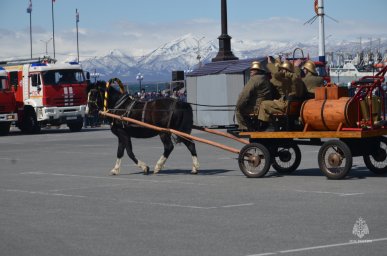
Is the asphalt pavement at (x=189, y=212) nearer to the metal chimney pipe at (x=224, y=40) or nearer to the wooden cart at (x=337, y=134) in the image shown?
the wooden cart at (x=337, y=134)

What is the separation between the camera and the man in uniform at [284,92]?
18.2 meters

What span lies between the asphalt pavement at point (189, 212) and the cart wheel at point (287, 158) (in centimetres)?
22

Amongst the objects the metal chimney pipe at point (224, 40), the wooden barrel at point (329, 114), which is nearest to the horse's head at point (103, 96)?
the wooden barrel at point (329, 114)

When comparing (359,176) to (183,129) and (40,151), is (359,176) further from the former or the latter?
(40,151)

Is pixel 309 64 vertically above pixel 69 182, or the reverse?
pixel 309 64

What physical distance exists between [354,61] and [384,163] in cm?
12834

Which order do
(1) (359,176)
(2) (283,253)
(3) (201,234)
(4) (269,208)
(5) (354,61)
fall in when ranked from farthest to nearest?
(5) (354,61)
(1) (359,176)
(4) (269,208)
(3) (201,234)
(2) (283,253)

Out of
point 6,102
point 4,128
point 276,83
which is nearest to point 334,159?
point 276,83

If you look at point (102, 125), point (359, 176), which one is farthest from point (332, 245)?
point (102, 125)

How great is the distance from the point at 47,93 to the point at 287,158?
25.4 m

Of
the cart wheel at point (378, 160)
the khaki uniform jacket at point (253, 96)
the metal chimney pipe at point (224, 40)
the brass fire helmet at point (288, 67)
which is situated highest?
the metal chimney pipe at point (224, 40)

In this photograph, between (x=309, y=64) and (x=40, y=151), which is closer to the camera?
(x=309, y=64)

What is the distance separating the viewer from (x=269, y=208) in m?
13.7

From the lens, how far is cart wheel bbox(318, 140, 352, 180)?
17.0 meters
